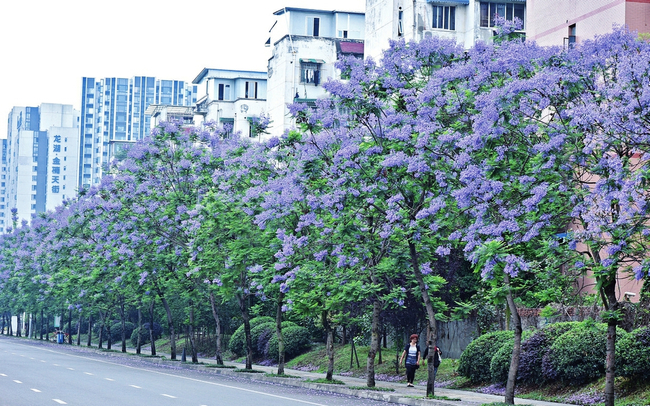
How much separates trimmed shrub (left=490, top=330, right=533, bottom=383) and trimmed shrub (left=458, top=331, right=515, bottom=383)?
804 mm

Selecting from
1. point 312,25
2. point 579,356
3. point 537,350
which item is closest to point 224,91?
point 312,25

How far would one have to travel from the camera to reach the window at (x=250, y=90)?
96250mm

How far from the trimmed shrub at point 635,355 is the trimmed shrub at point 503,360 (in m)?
4.89

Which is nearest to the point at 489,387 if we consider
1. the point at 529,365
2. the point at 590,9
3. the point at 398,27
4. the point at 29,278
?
the point at 529,365

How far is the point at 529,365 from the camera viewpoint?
25547mm

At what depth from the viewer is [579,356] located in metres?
23.5

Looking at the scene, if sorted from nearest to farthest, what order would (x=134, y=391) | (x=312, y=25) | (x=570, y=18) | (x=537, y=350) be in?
1. (x=134, y=391)
2. (x=537, y=350)
3. (x=570, y=18)
4. (x=312, y=25)

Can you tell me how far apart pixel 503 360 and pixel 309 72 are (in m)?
54.9

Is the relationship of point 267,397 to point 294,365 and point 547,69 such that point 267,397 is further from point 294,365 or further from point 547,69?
point 294,365

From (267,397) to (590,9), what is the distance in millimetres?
20968

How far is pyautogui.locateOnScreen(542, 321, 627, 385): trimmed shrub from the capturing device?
2327 centimetres

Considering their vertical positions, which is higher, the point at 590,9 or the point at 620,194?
the point at 590,9

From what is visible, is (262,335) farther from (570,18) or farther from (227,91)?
(227,91)

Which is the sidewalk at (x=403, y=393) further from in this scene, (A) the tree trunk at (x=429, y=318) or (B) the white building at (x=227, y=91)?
(B) the white building at (x=227, y=91)
